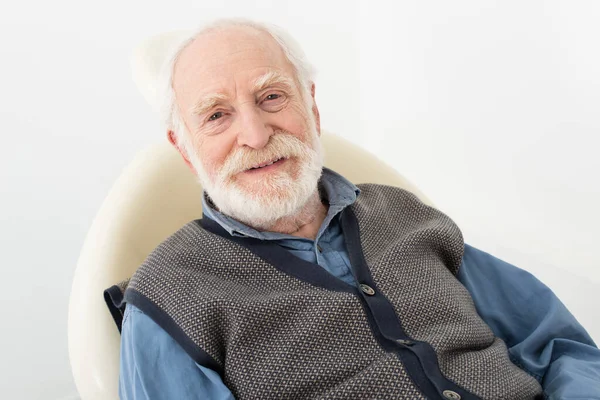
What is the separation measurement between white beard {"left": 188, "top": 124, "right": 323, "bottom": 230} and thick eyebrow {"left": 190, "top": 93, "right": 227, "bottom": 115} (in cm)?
11

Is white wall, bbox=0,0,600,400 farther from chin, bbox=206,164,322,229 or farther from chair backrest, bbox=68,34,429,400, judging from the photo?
chin, bbox=206,164,322,229

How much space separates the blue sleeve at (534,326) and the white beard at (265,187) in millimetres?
430

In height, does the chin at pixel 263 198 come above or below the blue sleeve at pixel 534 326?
above

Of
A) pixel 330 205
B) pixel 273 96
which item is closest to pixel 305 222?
pixel 330 205

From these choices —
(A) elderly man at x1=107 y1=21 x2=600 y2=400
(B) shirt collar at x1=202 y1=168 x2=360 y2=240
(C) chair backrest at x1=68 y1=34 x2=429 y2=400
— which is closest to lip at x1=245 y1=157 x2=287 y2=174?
(A) elderly man at x1=107 y1=21 x2=600 y2=400

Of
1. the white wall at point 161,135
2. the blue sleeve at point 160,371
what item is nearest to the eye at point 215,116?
the blue sleeve at point 160,371

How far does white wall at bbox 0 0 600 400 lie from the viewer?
1.95 metres

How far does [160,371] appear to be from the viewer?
110 centimetres

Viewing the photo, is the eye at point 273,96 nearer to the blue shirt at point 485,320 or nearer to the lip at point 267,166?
Result: the lip at point 267,166

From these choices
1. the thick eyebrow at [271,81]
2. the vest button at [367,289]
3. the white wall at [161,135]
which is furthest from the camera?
the white wall at [161,135]

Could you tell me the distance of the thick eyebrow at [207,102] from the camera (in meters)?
1.30

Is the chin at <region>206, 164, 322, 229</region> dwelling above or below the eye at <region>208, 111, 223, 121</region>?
below

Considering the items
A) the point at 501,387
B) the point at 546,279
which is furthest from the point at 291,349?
the point at 546,279

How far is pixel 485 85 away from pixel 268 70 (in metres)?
1.17
